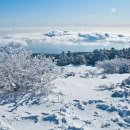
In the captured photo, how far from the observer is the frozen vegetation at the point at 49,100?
9.48 meters

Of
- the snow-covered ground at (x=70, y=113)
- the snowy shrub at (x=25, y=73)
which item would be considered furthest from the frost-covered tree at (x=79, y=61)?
the snow-covered ground at (x=70, y=113)

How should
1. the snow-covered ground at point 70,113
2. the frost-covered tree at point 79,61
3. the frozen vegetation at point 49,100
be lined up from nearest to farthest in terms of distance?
the snow-covered ground at point 70,113
the frozen vegetation at point 49,100
the frost-covered tree at point 79,61

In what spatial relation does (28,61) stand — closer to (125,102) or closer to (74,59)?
(125,102)

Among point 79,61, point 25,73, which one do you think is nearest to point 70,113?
point 25,73

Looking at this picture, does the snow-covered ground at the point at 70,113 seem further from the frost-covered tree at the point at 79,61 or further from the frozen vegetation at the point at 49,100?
the frost-covered tree at the point at 79,61

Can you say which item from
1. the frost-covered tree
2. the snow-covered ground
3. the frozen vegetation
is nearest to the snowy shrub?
the frozen vegetation

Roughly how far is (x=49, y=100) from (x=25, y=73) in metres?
1.88

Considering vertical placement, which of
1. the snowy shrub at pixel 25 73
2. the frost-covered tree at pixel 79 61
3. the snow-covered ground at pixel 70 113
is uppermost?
the snowy shrub at pixel 25 73

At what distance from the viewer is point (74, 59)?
56.7 m

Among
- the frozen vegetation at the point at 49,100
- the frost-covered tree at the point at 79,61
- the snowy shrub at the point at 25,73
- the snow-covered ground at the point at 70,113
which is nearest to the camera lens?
the snow-covered ground at the point at 70,113

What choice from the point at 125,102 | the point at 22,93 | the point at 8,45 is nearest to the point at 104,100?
the point at 125,102

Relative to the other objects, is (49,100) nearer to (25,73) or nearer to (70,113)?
(70,113)

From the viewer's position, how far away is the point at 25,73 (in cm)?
1241

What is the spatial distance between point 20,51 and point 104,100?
444 cm
